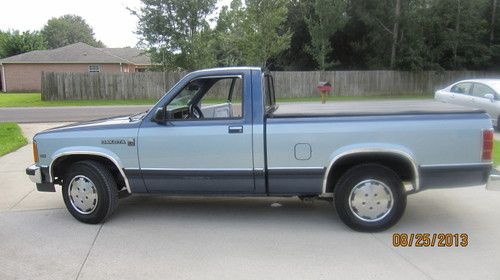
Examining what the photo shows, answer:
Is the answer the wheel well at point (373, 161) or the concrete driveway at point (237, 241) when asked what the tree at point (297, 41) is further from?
the wheel well at point (373, 161)

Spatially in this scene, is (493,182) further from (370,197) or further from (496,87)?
(496,87)

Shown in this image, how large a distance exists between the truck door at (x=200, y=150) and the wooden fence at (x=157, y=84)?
85.2ft

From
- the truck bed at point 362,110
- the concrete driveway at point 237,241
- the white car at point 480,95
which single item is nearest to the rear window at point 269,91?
the truck bed at point 362,110

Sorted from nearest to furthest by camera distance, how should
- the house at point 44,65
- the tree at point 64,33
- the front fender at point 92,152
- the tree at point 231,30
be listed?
1. the front fender at point 92,152
2. the tree at point 231,30
3. the house at point 44,65
4. the tree at point 64,33

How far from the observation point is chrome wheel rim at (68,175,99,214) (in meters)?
5.79

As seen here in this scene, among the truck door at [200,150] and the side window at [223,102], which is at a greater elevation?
the side window at [223,102]

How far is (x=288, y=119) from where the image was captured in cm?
531

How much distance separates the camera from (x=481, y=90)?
1398cm

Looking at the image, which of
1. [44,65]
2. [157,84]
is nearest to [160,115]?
[157,84]

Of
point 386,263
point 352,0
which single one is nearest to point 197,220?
point 386,263

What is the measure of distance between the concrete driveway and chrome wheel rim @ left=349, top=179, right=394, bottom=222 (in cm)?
22

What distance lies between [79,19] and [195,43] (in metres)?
90.3

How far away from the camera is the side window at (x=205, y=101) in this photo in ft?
18.6

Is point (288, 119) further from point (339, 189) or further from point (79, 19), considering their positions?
point (79, 19)
